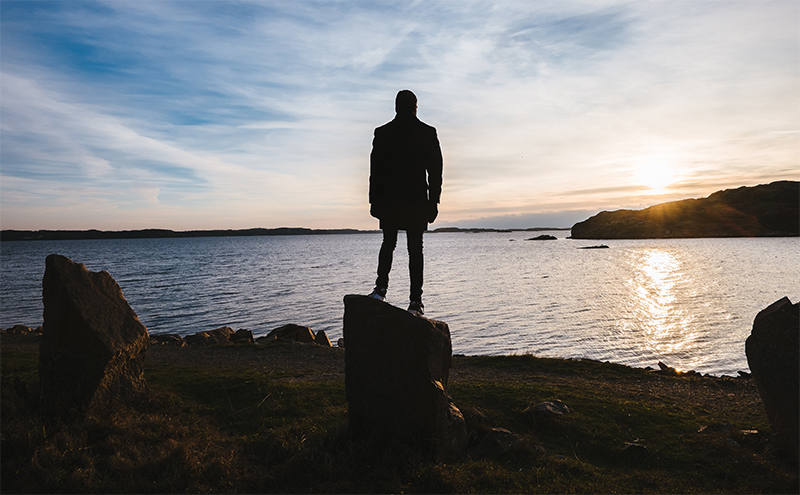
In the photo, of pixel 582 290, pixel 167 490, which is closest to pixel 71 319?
pixel 167 490

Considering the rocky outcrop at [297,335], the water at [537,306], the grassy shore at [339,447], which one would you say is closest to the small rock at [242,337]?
the rocky outcrop at [297,335]

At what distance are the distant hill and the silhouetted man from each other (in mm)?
198269

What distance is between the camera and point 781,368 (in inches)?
290

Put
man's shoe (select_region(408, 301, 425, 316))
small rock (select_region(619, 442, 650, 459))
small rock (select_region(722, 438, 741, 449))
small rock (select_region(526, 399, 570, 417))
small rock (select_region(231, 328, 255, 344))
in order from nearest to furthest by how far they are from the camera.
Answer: man's shoe (select_region(408, 301, 425, 316)) < small rock (select_region(619, 442, 650, 459)) < small rock (select_region(722, 438, 741, 449)) < small rock (select_region(526, 399, 570, 417)) < small rock (select_region(231, 328, 255, 344))

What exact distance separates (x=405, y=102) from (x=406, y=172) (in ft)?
3.71

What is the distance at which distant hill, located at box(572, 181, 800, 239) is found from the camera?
159 m

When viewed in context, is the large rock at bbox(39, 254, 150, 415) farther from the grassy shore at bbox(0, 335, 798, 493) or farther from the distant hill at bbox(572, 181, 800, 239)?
the distant hill at bbox(572, 181, 800, 239)

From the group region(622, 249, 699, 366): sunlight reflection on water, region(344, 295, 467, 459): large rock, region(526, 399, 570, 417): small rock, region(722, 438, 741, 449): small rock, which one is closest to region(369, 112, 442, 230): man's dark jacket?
region(344, 295, 467, 459): large rock

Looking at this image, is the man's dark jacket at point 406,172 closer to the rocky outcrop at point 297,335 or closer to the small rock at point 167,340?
the rocky outcrop at point 297,335

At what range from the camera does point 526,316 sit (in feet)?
96.7

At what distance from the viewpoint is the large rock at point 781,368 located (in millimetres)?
7168

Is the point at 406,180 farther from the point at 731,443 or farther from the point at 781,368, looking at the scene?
the point at 731,443

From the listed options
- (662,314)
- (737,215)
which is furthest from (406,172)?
(737,215)

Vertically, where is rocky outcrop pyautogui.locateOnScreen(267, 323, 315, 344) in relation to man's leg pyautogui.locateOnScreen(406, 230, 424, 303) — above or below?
below
